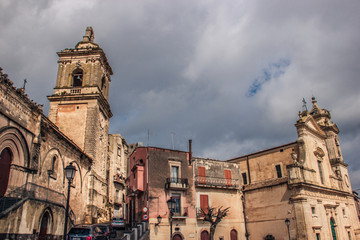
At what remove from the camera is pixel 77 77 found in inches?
1371

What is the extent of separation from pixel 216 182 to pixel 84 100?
55.0 ft

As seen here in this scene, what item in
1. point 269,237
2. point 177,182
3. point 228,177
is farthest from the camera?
point 228,177

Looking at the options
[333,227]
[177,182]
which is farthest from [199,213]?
[333,227]

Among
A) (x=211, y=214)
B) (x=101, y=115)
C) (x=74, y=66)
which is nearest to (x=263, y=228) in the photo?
(x=211, y=214)

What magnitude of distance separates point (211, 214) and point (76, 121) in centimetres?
1707

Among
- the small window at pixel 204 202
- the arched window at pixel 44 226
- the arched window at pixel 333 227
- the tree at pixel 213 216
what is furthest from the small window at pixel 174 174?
the arched window at pixel 333 227

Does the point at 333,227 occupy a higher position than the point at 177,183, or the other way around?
the point at 177,183

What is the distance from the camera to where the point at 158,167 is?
2638 centimetres

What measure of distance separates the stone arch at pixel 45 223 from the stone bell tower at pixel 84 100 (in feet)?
39.2

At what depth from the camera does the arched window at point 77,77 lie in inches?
1368

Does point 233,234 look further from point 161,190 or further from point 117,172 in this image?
point 117,172

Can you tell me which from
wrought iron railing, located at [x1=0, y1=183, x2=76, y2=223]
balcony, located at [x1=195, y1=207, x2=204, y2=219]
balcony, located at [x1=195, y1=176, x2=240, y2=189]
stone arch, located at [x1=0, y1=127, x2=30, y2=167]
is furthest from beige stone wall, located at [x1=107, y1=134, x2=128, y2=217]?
stone arch, located at [x1=0, y1=127, x2=30, y2=167]

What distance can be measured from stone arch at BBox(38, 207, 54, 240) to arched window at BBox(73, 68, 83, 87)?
63.4 ft

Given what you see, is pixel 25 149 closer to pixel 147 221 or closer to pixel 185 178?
pixel 147 221
